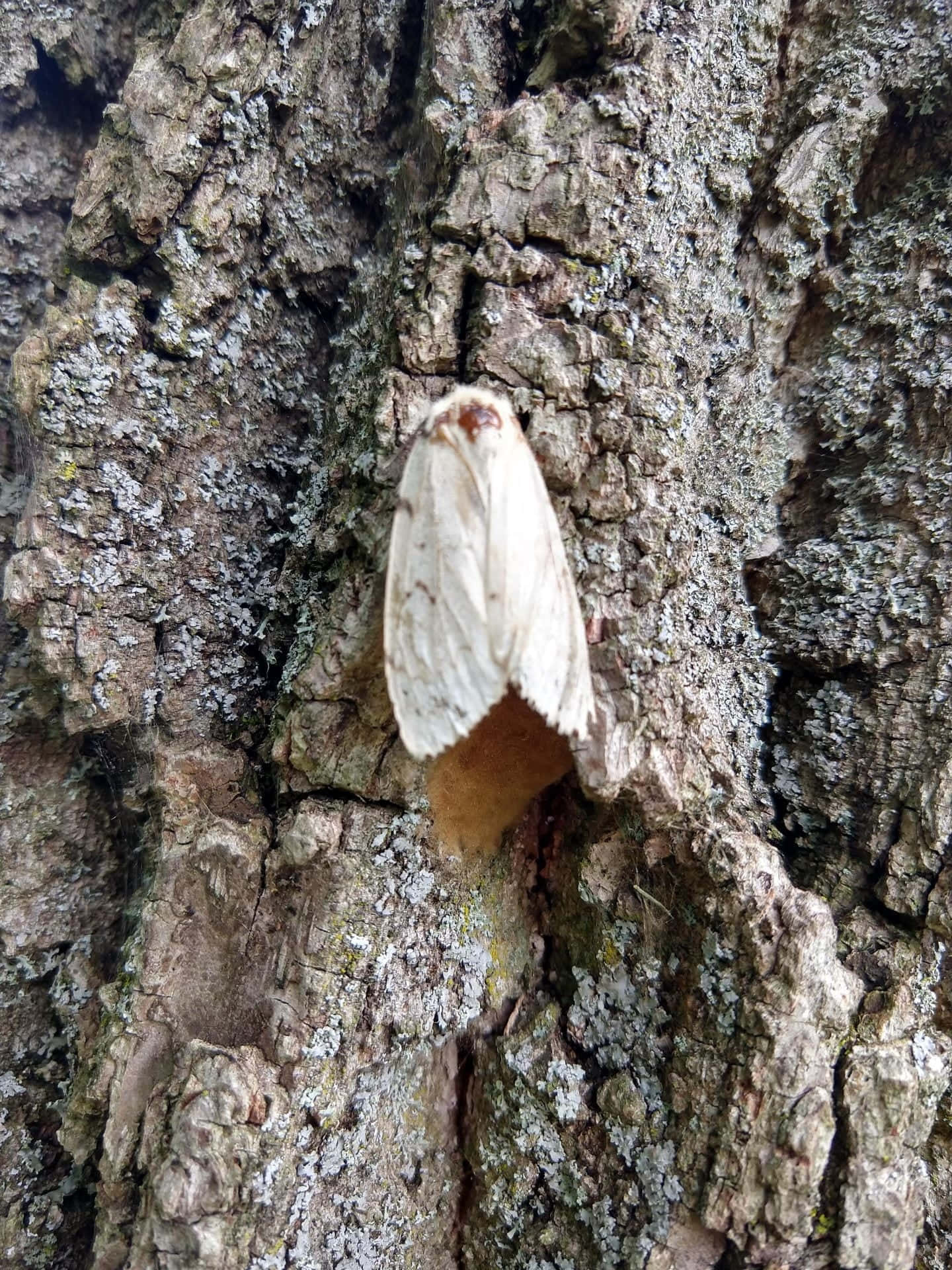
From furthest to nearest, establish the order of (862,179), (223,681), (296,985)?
(862,179) → (223,681) → (296,985)

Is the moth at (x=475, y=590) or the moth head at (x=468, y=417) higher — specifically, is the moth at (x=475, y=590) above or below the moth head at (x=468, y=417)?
below

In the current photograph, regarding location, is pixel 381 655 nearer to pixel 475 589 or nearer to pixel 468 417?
pixel 475 589

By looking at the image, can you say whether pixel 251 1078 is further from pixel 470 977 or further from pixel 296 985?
pixel 470 977

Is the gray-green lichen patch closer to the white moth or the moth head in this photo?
the white moth

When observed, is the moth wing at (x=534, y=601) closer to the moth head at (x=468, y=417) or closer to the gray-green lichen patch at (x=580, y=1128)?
the moth head at (x=468, y=417)

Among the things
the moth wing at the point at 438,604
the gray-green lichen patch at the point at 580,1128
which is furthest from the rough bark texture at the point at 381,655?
the moth wing at the point at 438,604

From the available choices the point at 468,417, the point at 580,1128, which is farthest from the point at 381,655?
the point at 580,1128

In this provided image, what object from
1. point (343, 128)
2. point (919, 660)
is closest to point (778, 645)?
point (919, 660)
